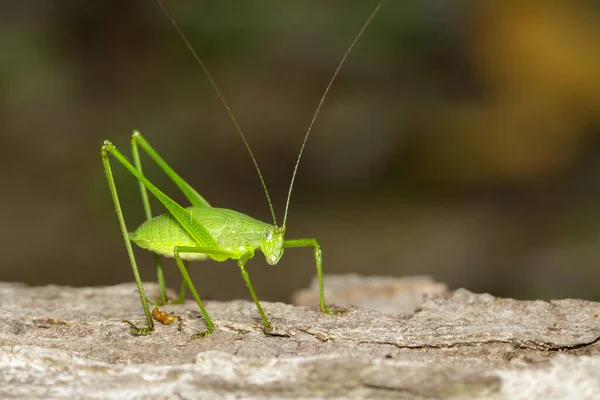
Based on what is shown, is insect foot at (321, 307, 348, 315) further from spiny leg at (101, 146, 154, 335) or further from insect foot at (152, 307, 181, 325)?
spiny leg at (101, 146, 154, 335)

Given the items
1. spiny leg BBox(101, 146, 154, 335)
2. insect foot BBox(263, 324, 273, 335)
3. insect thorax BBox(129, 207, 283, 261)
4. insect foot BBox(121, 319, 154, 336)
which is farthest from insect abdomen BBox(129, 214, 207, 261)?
insect foot BBox(263, 324, 273, 335)

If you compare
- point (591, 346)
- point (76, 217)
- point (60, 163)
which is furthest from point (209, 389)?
point (60, 163)

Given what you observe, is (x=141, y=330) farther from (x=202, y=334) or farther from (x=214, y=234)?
(x=214, y=234)

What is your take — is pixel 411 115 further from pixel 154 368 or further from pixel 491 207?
pixel 154 368

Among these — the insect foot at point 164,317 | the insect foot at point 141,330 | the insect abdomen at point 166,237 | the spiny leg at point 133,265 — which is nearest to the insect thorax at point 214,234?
the insect abdomen at point 166,237

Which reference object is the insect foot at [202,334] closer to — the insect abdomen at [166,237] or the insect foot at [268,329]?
the insect foot at [268,329]

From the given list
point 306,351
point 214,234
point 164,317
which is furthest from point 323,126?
point 306,351

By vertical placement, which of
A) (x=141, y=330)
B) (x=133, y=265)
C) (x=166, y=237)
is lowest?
(x=141, y=330)
